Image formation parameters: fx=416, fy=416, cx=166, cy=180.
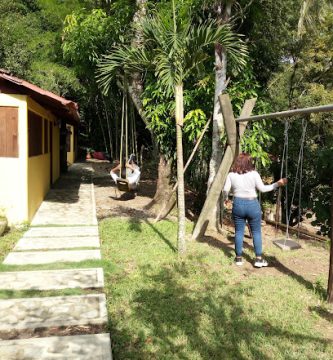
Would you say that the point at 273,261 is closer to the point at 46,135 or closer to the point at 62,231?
the point at 62,231

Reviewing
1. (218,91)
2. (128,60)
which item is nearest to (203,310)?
(128,60)

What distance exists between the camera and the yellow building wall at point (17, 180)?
7.72 metres

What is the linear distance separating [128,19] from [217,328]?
26.5 feet

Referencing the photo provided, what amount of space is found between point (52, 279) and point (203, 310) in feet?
6.47

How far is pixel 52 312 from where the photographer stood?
419 cm

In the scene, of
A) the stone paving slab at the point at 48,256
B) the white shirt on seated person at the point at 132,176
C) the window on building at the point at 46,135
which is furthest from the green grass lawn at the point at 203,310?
the window on building at the point at 46,135

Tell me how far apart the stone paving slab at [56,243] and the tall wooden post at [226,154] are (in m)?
1.79

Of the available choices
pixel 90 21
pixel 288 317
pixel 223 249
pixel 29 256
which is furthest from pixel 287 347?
pixel 90 21

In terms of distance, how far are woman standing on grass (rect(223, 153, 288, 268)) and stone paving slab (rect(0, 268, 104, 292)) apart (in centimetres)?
202

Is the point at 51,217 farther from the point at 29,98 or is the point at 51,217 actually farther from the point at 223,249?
the point at 223,249

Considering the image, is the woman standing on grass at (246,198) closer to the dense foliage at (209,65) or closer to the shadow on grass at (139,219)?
the shadow on grass at (139,219)

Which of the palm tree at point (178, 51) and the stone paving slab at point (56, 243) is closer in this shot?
the palm tree at point (178, 51)

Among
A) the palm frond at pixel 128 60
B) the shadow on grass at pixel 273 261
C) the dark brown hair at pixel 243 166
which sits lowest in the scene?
the shadow on grass at pixel 273 261

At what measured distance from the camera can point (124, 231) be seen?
7.81m
